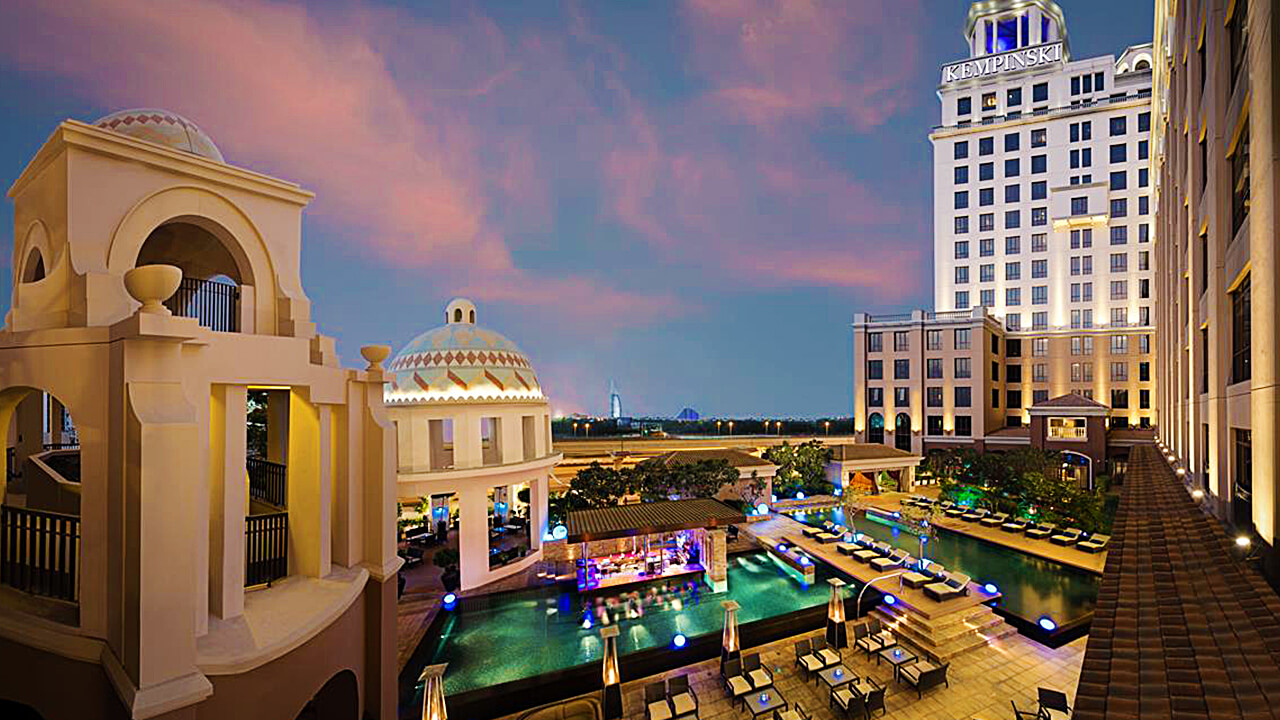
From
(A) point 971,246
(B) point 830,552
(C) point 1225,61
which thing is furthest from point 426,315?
(C) point 1225,61

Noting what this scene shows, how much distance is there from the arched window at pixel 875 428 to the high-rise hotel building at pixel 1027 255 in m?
0.14

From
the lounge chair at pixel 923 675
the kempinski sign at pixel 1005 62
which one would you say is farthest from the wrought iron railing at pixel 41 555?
the kempinski sign at pixel 1005 62

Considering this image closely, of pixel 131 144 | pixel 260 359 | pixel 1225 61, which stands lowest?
pixel 260 359

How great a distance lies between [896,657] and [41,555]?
15841mm

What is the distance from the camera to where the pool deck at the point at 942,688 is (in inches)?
462

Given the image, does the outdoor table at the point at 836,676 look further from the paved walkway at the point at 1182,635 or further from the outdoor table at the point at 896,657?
the paved walkway at the point at 1182,635

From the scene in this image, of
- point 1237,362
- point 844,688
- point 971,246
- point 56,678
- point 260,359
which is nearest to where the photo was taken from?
point 56,678

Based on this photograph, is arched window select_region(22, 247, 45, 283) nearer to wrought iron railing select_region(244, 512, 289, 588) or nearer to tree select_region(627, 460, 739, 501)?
wrought iron railing select_region(244, 512, 289, 588)

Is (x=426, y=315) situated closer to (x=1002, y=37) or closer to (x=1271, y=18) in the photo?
(x=1002, y=37)

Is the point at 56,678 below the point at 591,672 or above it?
above

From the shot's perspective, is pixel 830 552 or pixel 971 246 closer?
pixel 830 552

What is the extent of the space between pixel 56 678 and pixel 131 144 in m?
6.18

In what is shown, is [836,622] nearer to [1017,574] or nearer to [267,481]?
[1017,574]

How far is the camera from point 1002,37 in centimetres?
5106
